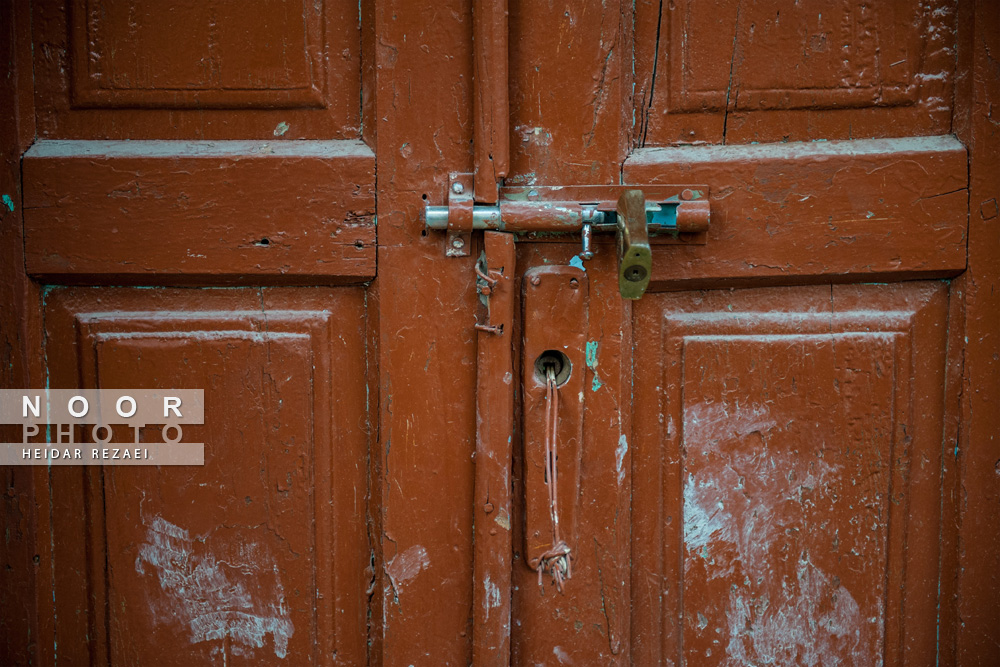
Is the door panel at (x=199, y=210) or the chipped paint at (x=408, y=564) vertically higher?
the door panel at (x=199, y=210)

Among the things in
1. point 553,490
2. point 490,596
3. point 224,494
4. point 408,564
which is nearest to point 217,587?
point 224,494

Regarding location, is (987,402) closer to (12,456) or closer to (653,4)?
(653,4)

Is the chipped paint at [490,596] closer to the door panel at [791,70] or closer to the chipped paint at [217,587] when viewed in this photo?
the chipped paint at [217,587]

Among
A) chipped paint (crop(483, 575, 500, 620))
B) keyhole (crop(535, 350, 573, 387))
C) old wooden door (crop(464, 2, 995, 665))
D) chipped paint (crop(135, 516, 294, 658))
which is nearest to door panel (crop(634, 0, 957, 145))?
old wooden door (crop(464, 2, 995, 665))

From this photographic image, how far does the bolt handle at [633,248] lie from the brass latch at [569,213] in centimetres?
6

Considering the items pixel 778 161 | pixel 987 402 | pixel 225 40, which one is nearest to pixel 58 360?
pixel 225 40

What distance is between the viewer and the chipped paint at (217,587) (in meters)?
0.92

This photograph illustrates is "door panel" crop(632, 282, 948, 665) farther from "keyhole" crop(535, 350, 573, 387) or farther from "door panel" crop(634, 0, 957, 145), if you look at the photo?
"door panel" crop(634, 0, 957, 145)

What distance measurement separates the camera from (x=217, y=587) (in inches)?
36.5

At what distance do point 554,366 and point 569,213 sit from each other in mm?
198

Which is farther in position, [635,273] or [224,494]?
[224,494]

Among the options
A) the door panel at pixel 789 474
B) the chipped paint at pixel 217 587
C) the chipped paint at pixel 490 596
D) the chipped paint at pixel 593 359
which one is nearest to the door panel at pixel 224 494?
the chipped paint at pixel 217 587

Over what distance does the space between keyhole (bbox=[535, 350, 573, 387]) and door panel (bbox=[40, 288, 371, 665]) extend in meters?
0.24

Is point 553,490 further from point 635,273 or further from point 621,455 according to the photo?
point 635,273
